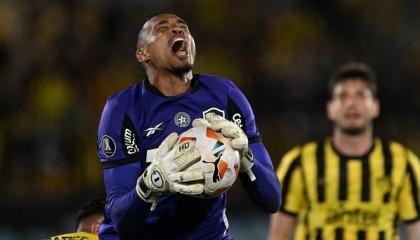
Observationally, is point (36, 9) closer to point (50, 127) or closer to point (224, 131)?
point (50, 127)


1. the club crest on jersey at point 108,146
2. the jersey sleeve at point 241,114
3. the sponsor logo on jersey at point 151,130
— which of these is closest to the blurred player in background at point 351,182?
the jersey sleeve at point 241,114

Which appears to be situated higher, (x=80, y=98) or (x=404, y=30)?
(x=404, y=30)

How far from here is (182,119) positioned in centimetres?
359

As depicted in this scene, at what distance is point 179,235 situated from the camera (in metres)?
3.60

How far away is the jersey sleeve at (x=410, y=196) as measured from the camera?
17.7 feet

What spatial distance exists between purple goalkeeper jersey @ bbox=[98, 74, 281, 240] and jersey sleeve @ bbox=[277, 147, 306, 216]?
6.09 ft

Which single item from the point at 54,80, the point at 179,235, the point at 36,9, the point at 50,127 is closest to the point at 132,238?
the point at 179,235

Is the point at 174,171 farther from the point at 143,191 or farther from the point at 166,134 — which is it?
the point at 166,134

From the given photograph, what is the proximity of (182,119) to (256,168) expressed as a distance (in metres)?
0.36

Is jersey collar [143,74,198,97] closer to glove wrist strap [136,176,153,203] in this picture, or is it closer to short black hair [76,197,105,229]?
glove wrist strap [136,176,153,203]

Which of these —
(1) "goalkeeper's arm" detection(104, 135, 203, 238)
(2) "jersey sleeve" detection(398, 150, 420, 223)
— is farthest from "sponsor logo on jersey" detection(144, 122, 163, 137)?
(2) "jersey sleeve" detection(398, 150, 420, 223)

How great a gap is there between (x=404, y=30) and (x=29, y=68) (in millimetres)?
4950

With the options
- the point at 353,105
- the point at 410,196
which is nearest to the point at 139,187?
the point at 353,105

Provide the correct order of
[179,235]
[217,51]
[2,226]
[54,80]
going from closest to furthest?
[179,235] → [2,226] → [54,80] → [217,51]
